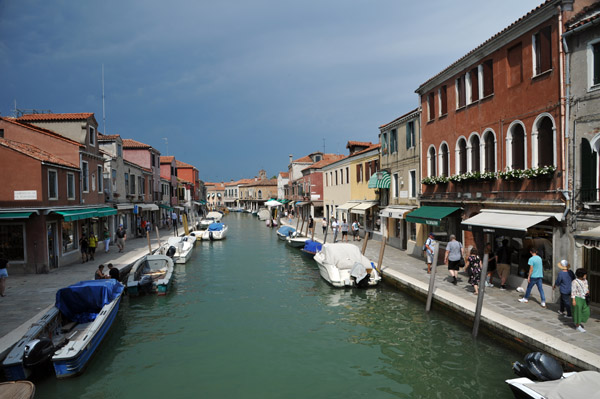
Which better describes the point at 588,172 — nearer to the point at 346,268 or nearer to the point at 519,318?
the point at 519,318

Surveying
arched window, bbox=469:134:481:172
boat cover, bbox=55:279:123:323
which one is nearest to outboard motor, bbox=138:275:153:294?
boat cover, bbox=55:279:123:323

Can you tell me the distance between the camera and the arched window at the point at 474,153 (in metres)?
14.9

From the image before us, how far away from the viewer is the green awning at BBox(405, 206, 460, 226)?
15.9 meters

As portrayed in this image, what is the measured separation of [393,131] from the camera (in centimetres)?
A: 2325

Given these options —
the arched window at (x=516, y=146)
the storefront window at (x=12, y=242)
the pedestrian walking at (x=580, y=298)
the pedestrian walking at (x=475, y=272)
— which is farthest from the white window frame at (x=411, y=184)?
the storefront window at (x=12, y=242)

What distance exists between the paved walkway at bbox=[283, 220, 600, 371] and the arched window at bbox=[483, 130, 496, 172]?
4021 mm

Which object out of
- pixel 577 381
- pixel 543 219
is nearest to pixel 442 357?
pixel 577 381

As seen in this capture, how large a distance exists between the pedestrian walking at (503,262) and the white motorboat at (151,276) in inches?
464

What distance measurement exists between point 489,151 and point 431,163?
4.51 m

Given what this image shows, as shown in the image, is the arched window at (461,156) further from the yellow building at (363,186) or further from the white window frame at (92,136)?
the white window frame at (92,136)

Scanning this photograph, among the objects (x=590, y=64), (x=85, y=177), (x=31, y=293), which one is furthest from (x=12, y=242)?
(x=590, y=64)

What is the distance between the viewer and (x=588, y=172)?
10.1 metres

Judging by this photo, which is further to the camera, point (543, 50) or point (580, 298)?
point (543, 50)

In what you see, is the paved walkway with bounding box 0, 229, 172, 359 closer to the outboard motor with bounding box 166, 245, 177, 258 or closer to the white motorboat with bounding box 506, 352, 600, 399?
the outboard motor with bounding box 166, 245, 177, 258
